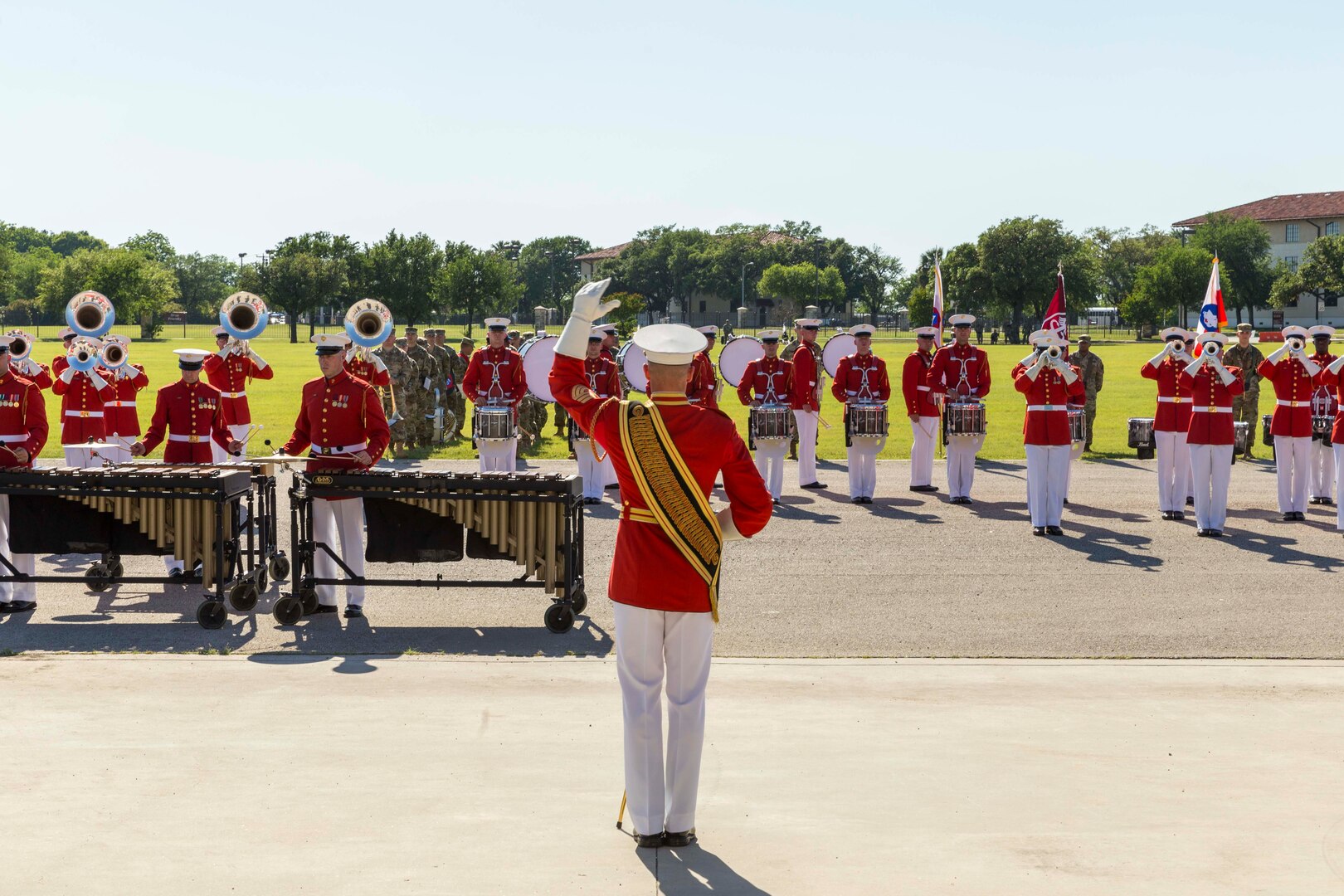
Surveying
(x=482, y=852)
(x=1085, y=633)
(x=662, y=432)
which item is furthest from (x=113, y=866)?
(x=1085, y=633)

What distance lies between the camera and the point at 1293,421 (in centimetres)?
1548

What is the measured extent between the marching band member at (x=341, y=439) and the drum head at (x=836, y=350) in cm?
941

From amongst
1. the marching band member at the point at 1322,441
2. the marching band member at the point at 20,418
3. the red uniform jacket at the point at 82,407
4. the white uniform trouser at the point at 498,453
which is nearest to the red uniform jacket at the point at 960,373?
the marching band member at the point at 1322,441

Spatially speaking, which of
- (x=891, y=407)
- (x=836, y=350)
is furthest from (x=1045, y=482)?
(x=891, y=407)

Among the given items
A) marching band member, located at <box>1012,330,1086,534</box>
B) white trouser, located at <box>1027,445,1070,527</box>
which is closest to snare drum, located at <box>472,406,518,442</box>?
marching band member, located at <box>1012,330,1086,534</box>

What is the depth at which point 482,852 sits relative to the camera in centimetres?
539

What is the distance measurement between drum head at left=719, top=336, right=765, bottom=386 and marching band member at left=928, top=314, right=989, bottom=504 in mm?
2960

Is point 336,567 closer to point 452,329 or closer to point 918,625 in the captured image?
point 918,625

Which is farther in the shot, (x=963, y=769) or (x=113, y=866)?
(x=963, y=769)

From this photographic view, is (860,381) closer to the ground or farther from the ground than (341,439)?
farther from the ground

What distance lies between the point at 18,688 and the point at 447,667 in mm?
2402

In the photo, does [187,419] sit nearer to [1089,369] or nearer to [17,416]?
[17,416]

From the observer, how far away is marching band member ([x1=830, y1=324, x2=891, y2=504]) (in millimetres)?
16516

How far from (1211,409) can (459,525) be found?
331 inches
